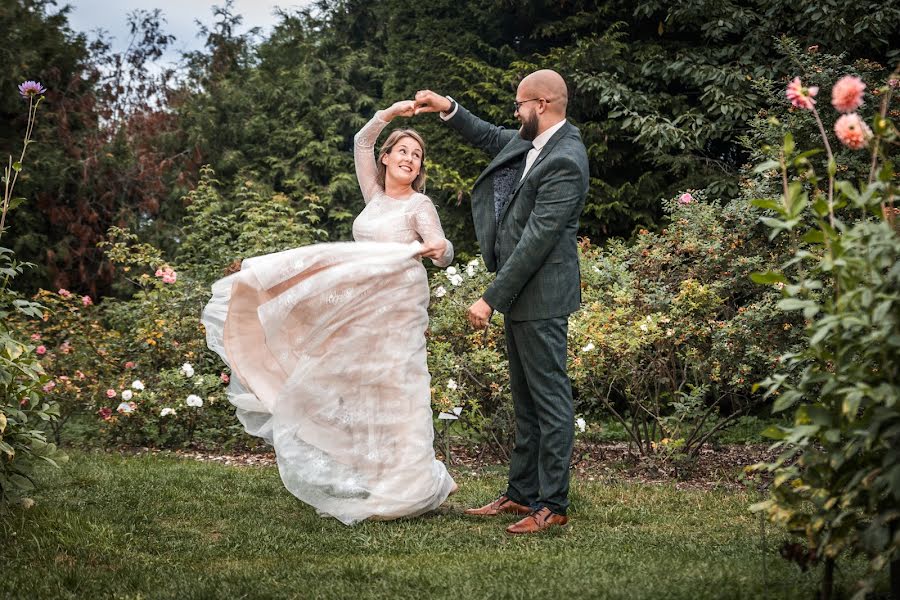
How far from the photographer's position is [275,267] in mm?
4203

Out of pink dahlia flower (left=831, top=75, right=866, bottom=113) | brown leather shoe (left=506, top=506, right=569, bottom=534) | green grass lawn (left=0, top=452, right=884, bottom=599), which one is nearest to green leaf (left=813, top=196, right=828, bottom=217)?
pink dahlia flower (left=831, top=75, right=866, bottom=113)

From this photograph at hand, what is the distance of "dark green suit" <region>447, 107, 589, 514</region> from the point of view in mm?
4012

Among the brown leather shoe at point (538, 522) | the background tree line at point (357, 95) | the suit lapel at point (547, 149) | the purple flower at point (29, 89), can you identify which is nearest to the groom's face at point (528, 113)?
the suit lapel at point (547, 149)

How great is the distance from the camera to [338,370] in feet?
13.8

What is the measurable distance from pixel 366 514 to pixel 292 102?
12.7 metres

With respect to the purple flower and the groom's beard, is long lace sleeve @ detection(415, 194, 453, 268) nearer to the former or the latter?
the groom's beard

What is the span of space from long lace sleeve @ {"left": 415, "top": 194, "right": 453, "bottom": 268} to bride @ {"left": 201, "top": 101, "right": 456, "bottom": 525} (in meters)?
0.14

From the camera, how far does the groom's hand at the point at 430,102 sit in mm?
4535

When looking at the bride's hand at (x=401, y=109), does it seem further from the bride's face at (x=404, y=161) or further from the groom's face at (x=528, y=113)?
the groom's face at (x=528, y=113)

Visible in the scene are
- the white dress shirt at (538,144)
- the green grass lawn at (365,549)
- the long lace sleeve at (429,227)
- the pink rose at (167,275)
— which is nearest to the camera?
the green grass lawn at (365,549)

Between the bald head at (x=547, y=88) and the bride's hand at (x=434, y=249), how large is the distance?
85 cm

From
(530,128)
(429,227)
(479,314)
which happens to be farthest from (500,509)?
(530,128)

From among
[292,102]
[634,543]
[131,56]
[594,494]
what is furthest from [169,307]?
[131,56]

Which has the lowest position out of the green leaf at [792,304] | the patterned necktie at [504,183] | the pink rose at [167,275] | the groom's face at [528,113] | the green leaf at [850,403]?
the pink rose at [167,275]
